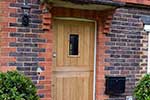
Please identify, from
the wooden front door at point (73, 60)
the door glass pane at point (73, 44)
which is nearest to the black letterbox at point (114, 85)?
the wooden front door at point (73, 60)

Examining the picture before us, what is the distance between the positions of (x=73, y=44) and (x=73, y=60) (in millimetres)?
322

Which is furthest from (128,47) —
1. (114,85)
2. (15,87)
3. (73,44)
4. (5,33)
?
(15,87)

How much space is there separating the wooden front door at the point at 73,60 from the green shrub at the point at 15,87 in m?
1.14

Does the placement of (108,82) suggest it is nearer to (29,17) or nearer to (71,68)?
(71,68)

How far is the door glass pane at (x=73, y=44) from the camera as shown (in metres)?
6.71

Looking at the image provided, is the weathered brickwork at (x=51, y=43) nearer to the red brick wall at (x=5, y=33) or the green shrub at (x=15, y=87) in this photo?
the red brick wall at (x=5, y=33)

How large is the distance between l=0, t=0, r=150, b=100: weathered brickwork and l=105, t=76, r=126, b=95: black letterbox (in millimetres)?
99

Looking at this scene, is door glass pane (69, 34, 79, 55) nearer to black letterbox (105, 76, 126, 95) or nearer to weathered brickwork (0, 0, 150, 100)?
weathered brickwork (0, 0, 150, 100)

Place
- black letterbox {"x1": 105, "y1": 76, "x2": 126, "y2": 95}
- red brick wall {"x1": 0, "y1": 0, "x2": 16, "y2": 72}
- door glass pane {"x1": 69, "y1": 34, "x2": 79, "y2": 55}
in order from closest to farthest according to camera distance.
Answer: red brick wall {"x1": 0, "y1": 0, "x2": 16, "y2": 72} < door glass pane {"x1": 69, "y1": 34, "x2": 79, "y2": 55} < black letterbox {"x1": 105, "y1": 76, "x2": 126, "y2": 95}

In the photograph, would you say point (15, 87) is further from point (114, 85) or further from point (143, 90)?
point (143, 90)

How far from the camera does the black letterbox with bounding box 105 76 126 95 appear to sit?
6895mm

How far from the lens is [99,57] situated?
689 centimetres

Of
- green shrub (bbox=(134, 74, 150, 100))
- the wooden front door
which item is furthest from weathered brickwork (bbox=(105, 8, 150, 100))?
green shrub (bbox=(134, 74, 150, 100))

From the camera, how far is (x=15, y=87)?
524cm
